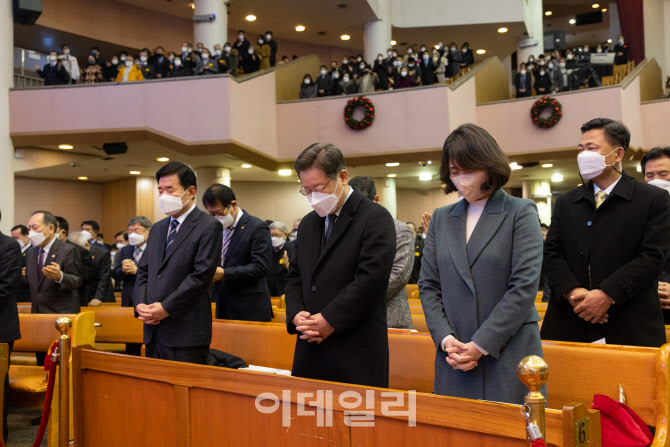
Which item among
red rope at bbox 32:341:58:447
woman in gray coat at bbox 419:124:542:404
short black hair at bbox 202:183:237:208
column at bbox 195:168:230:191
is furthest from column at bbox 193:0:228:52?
woman in gray coat at bbox 419:124:542:404

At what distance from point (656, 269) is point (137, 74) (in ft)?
38.4

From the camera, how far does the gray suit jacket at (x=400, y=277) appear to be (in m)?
3.25

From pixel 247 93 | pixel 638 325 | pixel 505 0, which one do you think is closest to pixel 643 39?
pixel 505 0

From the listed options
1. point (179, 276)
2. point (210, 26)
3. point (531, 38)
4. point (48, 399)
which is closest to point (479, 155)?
point (179, 276)

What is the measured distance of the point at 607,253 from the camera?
8.86ft

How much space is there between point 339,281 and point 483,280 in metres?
0.57

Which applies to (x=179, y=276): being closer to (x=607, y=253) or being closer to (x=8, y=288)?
(x=8, y=288)

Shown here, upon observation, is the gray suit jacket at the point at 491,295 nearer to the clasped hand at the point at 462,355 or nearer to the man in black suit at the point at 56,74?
the clasped hand at the point at 462,355

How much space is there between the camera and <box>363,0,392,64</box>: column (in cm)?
1697

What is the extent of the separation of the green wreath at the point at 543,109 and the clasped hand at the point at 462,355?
1189 cm

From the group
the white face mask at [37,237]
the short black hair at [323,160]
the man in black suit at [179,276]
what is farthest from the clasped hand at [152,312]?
the white face mask at [37,237]

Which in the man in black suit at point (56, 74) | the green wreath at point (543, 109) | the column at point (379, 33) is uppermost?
the column at point (379, 33)

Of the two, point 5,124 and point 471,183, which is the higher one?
point 5,124

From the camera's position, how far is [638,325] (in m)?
2.67
